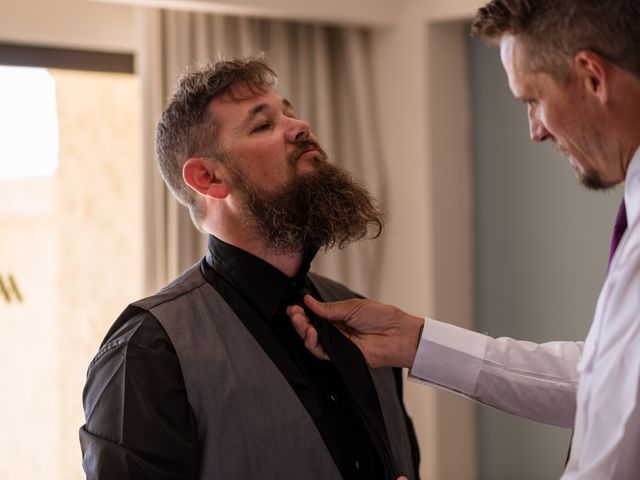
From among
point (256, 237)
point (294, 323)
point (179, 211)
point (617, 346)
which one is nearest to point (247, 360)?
point (294, 323)

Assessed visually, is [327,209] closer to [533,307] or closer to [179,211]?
[179,211]

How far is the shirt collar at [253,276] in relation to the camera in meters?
2.03

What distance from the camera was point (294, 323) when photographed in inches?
77.0

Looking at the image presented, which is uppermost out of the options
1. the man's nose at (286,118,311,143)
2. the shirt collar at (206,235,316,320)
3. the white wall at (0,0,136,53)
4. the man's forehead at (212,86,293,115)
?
the white wall at (0,0,136,53)

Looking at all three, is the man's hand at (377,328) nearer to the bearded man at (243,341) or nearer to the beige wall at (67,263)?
the bearded man at (243,341)

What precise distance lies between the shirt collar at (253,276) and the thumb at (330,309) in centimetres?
8

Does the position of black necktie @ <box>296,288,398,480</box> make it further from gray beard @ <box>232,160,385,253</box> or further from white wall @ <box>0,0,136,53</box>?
white wall @ <box>0,0,136,53</box>

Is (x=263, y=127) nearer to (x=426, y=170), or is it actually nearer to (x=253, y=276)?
(x=253, y=276)

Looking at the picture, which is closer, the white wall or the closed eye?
the closed eye

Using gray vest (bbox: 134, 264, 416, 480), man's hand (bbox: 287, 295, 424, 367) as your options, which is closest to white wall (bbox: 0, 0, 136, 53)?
gray vest (bbox: 134, 264, 416, 480)

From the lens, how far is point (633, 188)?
1502mm

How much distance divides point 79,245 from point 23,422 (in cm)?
76

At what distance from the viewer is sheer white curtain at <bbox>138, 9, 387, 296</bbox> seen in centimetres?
369

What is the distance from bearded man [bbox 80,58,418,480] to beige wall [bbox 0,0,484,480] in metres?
1.64
